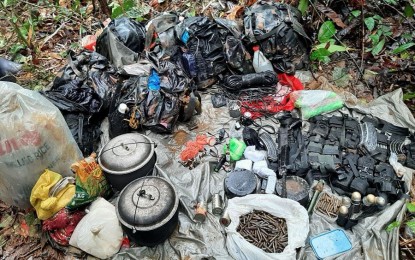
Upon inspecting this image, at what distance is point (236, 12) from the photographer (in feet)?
14.9

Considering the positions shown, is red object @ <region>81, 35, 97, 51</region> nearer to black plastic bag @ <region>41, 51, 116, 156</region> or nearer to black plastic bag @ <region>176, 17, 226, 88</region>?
black plastic bag @ <region>41, 51, 116, 156</region>

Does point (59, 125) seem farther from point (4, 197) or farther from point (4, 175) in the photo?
point (4, 197)

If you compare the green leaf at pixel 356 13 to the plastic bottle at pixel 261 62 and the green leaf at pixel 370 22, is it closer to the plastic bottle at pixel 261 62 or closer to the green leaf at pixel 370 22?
the green leaf at pixel 370 22

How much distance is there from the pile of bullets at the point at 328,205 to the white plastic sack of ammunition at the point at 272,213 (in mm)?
294

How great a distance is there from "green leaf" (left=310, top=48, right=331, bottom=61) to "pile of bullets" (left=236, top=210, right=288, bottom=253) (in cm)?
214

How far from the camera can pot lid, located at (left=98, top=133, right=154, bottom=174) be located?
116 inches

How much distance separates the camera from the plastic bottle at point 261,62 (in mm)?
4102

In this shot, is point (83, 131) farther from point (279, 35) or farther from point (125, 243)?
point (279, 35)

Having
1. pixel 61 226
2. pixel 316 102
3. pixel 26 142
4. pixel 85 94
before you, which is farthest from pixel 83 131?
pixel 316 102

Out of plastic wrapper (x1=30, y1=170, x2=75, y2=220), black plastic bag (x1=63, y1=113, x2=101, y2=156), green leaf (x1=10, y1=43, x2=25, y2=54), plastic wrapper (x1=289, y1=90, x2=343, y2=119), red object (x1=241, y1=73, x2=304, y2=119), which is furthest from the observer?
green leaf (x1=10, y1=43, x2=25, y2=54)

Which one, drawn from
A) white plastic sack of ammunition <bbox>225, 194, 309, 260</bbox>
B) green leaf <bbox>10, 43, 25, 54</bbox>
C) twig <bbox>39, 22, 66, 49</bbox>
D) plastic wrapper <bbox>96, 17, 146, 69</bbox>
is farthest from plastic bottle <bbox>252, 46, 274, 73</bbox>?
green leaf <bbox>10, 43, 25, 54</bbox>

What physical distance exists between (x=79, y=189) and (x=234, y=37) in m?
2.45

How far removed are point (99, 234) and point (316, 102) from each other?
8.51 ft

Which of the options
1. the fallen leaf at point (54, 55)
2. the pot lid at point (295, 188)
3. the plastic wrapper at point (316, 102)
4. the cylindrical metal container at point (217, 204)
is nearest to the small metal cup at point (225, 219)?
the cylindrical metal container at point (217, 204)
